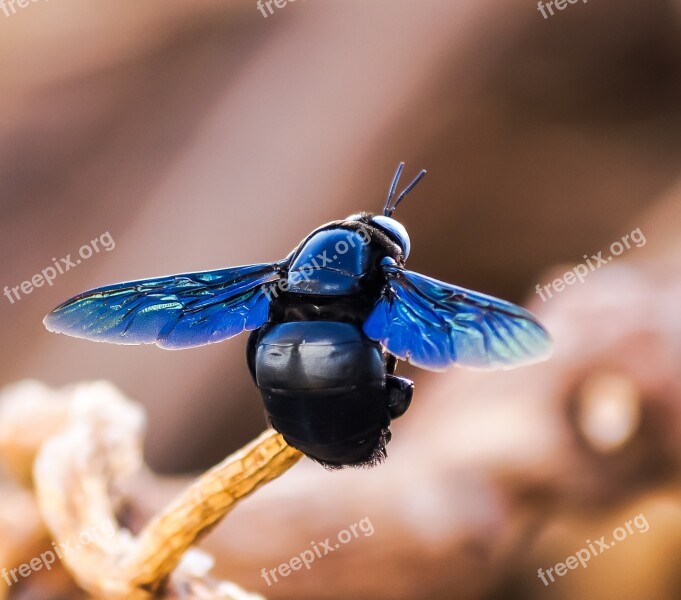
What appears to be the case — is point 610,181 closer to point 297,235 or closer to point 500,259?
point 500,259

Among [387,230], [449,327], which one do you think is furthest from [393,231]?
[449,327]

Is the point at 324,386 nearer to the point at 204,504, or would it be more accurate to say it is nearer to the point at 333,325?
the point at 333,325

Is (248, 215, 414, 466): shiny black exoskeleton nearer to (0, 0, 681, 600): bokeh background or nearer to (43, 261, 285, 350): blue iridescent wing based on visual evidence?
(43, 261, 285, 350): blue iridescent wing

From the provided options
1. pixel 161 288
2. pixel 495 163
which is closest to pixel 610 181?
pixel 495 163

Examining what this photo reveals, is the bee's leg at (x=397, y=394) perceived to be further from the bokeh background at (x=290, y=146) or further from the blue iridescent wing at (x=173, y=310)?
the bokeh background at (x=290, y=146)

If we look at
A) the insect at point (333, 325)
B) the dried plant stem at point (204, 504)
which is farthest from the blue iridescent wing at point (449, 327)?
the dried plant stem at point (204, 504)

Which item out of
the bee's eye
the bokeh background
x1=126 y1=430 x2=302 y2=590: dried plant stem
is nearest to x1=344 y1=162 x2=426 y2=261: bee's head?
the bee's eye
